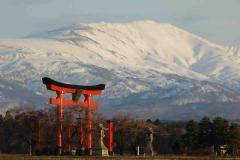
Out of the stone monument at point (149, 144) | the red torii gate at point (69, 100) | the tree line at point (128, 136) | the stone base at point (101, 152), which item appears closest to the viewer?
the stone base at point (101, 152)

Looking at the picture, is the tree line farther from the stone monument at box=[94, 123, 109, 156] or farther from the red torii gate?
the stone monument at box=[94, 123, 109, 156]

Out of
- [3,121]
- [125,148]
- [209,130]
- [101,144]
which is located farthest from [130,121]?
[101,144]

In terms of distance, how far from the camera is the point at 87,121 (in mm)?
91188

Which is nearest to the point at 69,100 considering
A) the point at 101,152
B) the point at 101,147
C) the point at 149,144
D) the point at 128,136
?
the point at 149,144

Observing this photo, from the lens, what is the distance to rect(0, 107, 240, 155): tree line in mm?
90562

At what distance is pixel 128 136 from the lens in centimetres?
11569

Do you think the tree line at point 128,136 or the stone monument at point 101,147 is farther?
the tree line at point 128,136

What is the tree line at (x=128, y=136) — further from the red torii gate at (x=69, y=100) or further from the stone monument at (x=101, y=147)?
the stone monument at (x=101, y=147)

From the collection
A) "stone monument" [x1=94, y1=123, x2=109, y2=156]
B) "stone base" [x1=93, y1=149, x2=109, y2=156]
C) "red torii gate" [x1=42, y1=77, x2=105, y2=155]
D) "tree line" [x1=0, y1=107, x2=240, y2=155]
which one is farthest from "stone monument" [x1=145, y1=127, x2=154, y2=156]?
"stone base" [x1=93, y1=149, x2=109, y2=156]

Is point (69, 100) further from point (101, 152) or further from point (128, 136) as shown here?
point (128, 136)

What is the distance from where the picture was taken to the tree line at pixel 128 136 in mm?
90562

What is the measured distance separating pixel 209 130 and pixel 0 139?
28.0 metres

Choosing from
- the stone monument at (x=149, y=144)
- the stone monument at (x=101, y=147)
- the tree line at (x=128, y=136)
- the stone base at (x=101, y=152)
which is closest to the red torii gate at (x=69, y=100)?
the stone monument at (x=101, y=147)

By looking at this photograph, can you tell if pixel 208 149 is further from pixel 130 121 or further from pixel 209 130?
A: pixel 130 121
